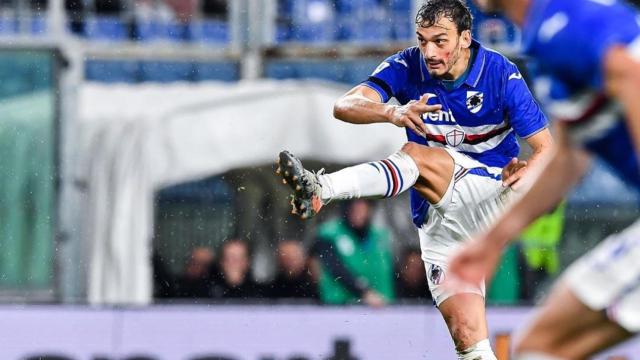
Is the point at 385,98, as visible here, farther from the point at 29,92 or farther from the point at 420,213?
the point at 29,92

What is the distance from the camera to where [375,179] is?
684 cm

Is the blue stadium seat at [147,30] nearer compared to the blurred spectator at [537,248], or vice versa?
the blurred spectator at [537,248]

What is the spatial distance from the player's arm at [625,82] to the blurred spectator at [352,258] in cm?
627

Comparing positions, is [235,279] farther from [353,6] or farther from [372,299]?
[353,6]

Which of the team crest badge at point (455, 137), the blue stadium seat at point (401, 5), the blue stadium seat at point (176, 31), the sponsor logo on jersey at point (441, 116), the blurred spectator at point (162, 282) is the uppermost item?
the blue stadium seat at point (401, 5)

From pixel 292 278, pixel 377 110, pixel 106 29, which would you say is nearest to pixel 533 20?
pixel 377 110

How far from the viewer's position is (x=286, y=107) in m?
11.5

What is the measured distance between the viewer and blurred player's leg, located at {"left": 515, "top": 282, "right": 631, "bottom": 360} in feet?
13.5

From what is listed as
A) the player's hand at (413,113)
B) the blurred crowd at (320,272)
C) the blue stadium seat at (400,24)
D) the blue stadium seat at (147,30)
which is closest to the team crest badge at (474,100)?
the player's hand at (413,113)

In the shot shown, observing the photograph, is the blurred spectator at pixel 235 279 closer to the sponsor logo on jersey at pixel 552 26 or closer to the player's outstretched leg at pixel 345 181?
the player's outstretched leg at pixel 345 181

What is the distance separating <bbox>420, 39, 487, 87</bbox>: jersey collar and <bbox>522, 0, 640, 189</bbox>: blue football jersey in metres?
2.57

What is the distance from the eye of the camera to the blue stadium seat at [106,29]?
46.2ft

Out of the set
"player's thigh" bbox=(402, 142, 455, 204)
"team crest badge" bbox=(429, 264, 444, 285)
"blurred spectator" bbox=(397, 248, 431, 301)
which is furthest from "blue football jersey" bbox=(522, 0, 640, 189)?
"blurred spectator" bbox=(397, 248, 431, 301)

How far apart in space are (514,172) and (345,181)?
84 cm
